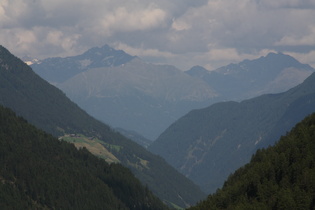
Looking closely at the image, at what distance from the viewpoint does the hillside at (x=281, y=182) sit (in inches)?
5325

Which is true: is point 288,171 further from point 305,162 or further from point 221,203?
point 221,203

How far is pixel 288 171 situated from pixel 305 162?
471 centimetres

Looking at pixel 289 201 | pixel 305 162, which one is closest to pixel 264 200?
pixel 289 201

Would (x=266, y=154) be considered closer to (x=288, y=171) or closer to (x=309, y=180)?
(x=288, y=171)

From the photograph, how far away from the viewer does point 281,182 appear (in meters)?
152

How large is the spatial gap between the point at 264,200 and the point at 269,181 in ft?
41.3

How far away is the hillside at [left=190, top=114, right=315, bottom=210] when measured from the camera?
135250 millimetres

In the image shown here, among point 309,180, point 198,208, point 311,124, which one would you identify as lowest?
point 198,208

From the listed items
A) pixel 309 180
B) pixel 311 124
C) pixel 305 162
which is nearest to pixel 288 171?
pixel 305 162

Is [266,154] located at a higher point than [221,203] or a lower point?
higher

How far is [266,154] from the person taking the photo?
7347 inches

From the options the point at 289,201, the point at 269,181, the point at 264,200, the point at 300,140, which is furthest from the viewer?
the point at 300,140

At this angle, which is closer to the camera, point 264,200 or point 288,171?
point 264,200

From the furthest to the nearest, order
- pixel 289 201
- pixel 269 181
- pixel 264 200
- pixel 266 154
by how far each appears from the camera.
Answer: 1. pixel 266 154
2. pixel 269 181
3. pixel 264 200
4. pixel 289 201
